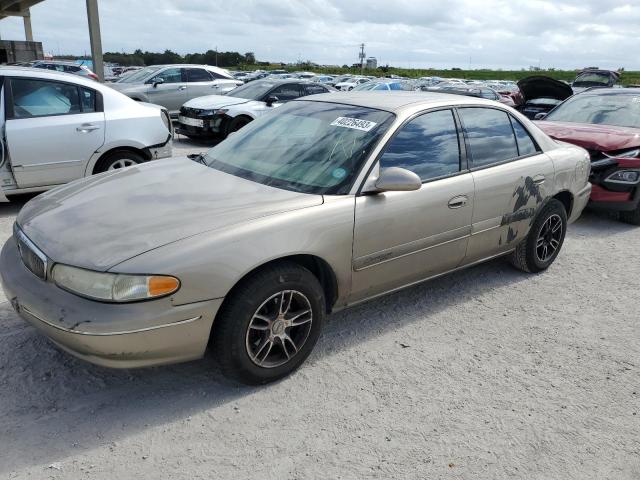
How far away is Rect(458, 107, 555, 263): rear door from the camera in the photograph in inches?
153

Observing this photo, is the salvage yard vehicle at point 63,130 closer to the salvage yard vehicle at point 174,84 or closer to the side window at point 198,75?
the salvage yard vehicle at point 174,84

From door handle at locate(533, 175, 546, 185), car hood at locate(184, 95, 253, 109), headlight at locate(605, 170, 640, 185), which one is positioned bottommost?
headlight at locate(605, 170, 640, 185)

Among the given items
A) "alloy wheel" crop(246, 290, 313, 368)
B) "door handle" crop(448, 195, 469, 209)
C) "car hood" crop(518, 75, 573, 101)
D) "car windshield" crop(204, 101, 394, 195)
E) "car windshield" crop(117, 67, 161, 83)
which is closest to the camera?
"alloy wheel" crop(246, 290, 313, 368)

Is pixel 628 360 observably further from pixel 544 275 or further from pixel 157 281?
→ pixel 157 281

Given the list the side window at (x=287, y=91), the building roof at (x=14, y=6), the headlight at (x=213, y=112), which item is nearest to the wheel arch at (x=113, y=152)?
the headlight at (x=213, y=112)

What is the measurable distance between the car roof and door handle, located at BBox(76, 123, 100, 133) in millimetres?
2941

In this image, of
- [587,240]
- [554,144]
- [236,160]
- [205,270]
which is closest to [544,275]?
[554,144]

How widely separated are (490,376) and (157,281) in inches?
76.8

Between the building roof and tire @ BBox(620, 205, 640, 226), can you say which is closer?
tire @ BBox(620, 205, 640, 226)

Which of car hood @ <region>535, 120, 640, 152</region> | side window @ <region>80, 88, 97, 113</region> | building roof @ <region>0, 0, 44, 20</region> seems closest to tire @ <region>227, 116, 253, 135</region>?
side window @ <region>80, 88, 97, 113</region>

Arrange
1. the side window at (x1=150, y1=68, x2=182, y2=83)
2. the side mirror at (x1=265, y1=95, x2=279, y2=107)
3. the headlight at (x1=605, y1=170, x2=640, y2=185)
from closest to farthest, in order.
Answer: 1. the headlight at (x1=605, y1=170, x2=640, y2=185)
2. the side mirror at (x1=265, y1=95, x2=279, y2=107)
3. the side window at (x1=150, y1=68, x2=182, y2=83)

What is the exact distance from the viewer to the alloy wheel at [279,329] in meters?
2.84

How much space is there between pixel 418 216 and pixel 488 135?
1097mm

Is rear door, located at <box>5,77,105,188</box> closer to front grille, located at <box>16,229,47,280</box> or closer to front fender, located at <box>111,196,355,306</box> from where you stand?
front grille, located at <box>16,229,47,280</box>
